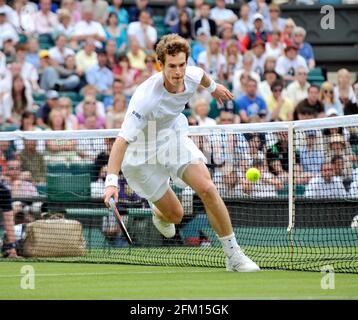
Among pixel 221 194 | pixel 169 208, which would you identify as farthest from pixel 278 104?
pixel 169 208

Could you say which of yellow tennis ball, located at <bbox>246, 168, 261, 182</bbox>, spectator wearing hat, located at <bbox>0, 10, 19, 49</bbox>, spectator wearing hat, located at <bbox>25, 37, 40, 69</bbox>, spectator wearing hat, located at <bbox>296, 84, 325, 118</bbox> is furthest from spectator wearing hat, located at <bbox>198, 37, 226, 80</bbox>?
yellow tennis ball, located at <bbox>246, 168, 261, 182</bbox>

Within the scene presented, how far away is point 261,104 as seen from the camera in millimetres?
18688

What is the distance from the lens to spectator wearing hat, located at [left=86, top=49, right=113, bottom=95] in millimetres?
19172

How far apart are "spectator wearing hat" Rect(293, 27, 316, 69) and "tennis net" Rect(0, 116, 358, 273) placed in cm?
813

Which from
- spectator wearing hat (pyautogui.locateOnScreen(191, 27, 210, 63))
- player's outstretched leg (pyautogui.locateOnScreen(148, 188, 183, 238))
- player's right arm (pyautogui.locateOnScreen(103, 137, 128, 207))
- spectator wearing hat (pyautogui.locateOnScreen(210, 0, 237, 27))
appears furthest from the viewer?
spectator wearing hat (pyautogui.locateOnScreen(210, 0, 237, 27))

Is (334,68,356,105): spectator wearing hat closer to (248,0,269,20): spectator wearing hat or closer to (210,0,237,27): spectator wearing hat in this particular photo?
(248,0,269,20): spectator wearing hat

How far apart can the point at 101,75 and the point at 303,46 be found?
4400 millimetres

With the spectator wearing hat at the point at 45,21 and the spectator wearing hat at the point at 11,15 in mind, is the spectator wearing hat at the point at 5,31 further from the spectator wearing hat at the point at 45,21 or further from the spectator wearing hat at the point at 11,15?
the spectator wearing hat at the point at 45,21

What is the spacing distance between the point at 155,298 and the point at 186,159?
7.56ft

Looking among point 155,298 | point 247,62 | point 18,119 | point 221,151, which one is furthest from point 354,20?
point 155,298

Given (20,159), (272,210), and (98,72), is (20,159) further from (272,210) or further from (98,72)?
(98,72)

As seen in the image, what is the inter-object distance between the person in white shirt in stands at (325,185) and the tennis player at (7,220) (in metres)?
3.85

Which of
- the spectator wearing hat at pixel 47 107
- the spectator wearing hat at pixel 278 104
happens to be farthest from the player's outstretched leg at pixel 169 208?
the spectator wearing hat at pixel 278 104

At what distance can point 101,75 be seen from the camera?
19312 millimetres
